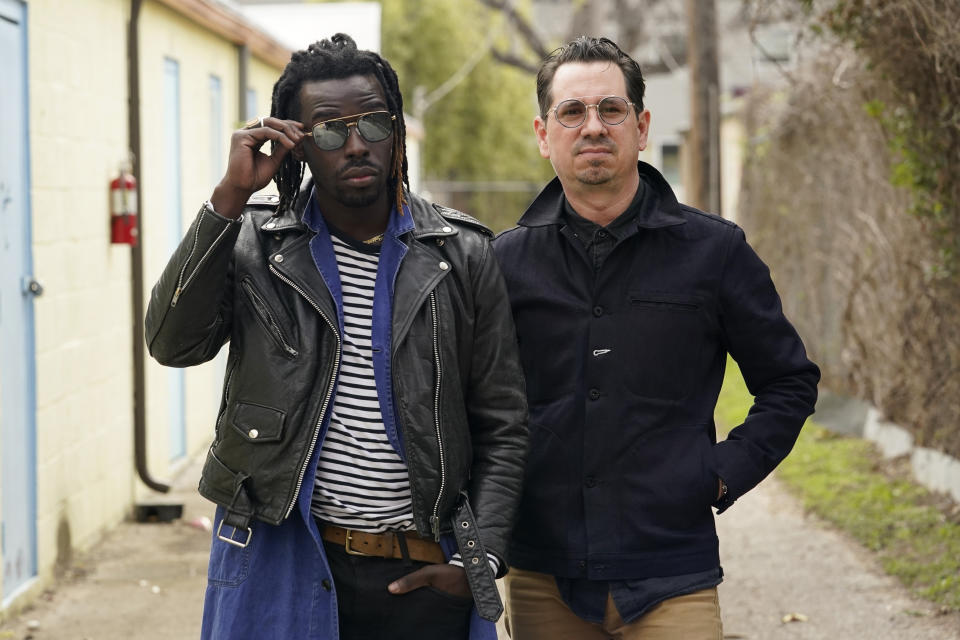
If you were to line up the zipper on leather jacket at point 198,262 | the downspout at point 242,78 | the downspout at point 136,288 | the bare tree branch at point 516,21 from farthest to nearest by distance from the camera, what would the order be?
1. the bare tree branch at point 516,21
2. the downspout at point 242,78
3. the downspout at point 136,288
4. the zipper on leather jacket at point 198,262

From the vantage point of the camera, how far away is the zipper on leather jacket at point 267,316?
9.93 ft

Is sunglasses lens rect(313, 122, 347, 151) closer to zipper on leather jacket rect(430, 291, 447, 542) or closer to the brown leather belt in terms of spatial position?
zipper on leather jacket rect(430, 291, 447, 542)

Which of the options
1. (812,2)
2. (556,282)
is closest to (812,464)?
(812,2)

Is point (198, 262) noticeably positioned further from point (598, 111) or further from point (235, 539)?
point (598, 111)

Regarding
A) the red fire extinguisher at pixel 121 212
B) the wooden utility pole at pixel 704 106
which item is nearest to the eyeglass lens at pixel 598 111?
the red fire extinguisher at pixel 121 212

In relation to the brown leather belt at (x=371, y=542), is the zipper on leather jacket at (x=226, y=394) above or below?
above

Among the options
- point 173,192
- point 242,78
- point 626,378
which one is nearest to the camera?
point 626,378

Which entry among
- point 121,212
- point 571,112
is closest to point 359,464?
point 571,112

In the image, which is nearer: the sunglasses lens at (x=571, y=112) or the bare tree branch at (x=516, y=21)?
the sunglasses lens at (x=571, y=112)

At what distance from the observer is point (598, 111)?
3.42 meters

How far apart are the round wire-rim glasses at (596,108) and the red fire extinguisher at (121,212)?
494 centimetres

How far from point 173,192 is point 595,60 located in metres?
6.81

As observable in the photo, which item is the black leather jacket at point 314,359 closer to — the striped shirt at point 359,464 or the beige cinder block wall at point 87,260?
the striped shirt at point 359,464

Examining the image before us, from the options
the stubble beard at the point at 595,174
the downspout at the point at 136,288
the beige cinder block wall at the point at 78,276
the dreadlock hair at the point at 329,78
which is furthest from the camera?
the downspout at the point at 136,288
